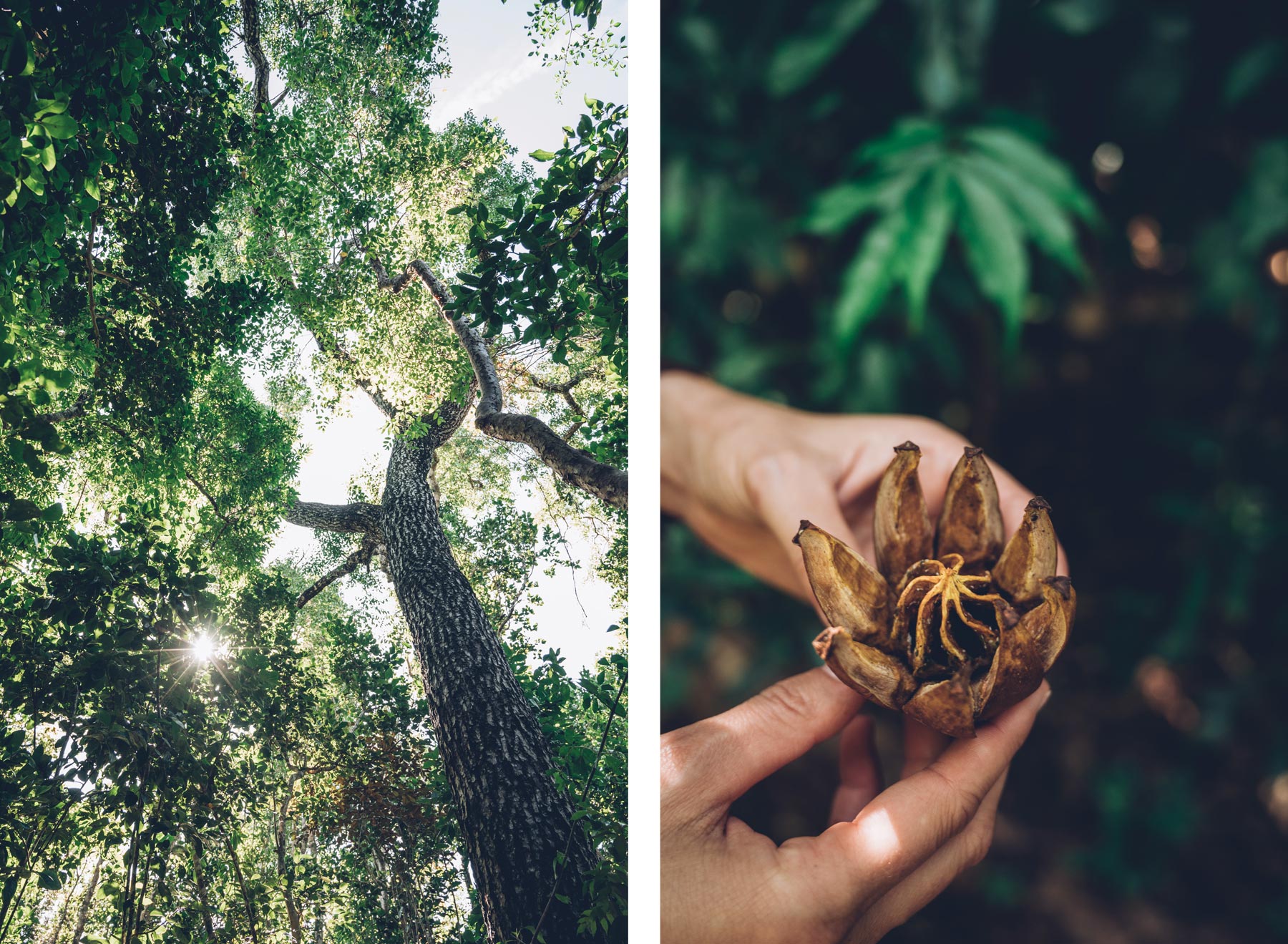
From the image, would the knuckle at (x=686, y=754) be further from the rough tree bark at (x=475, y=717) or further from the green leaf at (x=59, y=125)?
the green leaf at (x=59, y=125)

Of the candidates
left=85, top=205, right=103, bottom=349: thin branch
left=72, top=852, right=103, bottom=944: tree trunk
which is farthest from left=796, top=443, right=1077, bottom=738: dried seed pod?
left=85, top=205, right=103, bottom=349: thin branch

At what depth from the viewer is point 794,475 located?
0.71 meters

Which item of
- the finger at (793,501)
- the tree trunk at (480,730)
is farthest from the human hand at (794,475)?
the tree trunk at (480,730)

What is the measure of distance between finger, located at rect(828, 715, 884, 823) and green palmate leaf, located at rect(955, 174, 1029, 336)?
440mm

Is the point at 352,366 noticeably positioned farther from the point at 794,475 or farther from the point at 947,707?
the point at 947,707

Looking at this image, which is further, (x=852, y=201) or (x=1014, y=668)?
(x=852, y=201)

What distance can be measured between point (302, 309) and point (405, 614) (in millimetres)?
497

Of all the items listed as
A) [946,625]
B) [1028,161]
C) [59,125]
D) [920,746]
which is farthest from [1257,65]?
[59,125]

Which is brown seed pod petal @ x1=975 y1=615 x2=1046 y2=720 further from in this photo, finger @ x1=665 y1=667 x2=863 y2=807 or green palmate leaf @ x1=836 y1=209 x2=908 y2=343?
green palmate leaf @ x1=836 y1=209 x2=908 y2=343

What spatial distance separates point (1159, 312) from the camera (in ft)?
2.31

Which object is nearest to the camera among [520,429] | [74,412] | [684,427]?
[684,427]

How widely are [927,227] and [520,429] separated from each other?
0.67m

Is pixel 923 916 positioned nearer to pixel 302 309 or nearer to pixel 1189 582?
pixel 1189 582

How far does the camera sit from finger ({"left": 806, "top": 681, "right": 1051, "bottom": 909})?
25.5 inches
